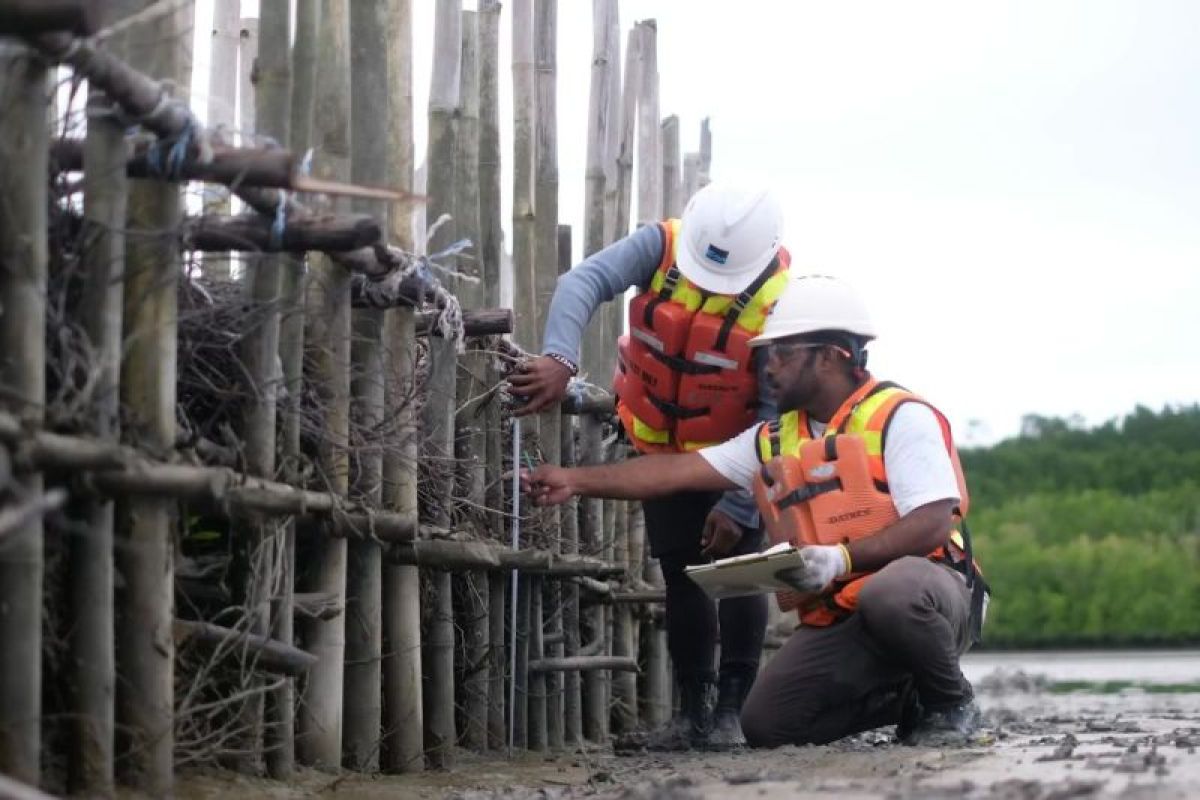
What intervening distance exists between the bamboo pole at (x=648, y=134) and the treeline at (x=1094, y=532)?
96.2ft

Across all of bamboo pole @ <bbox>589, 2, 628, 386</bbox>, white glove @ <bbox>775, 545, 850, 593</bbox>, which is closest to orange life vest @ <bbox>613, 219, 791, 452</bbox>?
white glove @ <bbox>775, 545, 850, 593</bbox>

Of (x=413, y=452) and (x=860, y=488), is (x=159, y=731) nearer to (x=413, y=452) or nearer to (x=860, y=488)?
(x=413, y=452)

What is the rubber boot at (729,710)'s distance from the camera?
29.5 feet

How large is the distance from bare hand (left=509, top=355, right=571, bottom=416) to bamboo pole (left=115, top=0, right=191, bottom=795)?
287 centimetres

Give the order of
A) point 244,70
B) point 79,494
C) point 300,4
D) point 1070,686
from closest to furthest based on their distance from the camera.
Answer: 1. point 79,494
2. point 300,4
3. point 244,70
4. point 1070,686

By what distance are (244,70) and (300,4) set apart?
4569 millimetres

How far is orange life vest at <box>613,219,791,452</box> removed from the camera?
28.9 feet

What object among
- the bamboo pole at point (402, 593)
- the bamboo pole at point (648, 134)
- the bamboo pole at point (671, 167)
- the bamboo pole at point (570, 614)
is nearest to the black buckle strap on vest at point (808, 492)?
the bamboo pole at point (402, 593)

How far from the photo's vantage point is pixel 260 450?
638cm

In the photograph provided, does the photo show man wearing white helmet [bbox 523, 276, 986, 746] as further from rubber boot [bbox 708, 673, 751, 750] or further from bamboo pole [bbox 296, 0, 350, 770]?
bamboo pole [bbox 296, 0, 350, 770]

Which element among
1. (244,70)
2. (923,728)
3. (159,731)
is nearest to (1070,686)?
(244,70)

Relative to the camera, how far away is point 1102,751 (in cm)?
733

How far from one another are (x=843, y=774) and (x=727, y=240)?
270 cm

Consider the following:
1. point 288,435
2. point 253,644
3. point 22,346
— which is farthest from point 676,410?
point 22,346
